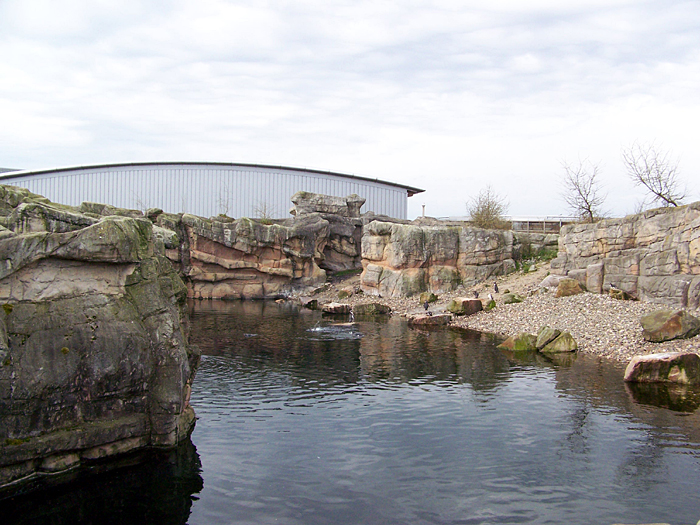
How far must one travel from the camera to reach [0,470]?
833 centimetres

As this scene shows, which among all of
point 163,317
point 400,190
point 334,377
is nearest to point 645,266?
point 334,377

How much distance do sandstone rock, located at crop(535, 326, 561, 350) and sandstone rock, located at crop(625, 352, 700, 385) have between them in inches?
206

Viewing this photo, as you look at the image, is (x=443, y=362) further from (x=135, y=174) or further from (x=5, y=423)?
(x=135, y=174)

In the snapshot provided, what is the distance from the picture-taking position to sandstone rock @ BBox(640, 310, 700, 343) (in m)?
19.0

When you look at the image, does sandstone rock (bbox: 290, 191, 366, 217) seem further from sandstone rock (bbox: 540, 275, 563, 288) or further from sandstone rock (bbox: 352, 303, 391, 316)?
sandstone rock (bbox: 540, 275, 563, 288)

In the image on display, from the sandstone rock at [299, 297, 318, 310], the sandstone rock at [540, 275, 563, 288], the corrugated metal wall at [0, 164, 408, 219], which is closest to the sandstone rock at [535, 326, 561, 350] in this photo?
the sandstone rock at [540, 275, 563, 288]

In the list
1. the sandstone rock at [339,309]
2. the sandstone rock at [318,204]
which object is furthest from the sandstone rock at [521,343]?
the sandstone rock at [318,204]

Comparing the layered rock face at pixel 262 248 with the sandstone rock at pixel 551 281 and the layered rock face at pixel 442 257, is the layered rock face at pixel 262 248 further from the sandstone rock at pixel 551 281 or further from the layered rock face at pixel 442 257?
the sandstone rock at pixel 551 281

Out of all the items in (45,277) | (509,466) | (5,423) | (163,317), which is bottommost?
(509,466)

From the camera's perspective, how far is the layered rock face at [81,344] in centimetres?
865

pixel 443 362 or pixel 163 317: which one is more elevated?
pixel 163 317

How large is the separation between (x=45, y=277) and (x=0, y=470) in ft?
10.0

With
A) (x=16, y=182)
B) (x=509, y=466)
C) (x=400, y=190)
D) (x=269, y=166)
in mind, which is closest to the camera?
(x=509, y=466)

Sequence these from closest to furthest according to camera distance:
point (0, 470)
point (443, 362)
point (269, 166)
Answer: point (0, 470)
point (443, 362)
point (269, 166)
